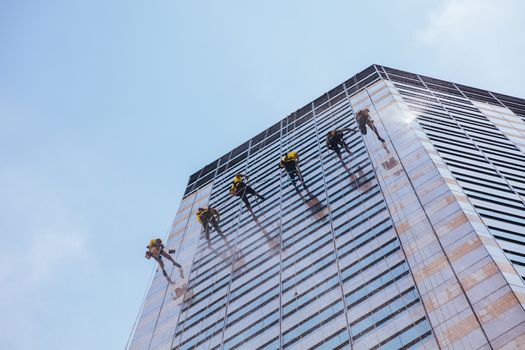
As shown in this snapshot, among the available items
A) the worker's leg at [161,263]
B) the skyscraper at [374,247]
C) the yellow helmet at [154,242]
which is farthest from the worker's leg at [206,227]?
the worker's leg at [161,263]

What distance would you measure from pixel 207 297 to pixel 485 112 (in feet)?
96.8

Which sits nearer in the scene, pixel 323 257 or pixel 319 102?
pixel 323 257

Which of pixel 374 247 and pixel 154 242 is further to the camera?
pixel 154 242

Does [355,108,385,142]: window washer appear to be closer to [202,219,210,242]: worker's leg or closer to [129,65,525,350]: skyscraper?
[129,65,525,350]: skyscraper

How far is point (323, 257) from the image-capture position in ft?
111

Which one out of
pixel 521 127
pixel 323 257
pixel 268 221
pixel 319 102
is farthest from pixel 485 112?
pixel 323 257

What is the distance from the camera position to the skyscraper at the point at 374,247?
80.3ft

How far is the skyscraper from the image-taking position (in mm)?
24484

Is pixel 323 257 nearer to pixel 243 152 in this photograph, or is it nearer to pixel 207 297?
pixel 207 297

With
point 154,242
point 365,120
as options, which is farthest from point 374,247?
point 154,242

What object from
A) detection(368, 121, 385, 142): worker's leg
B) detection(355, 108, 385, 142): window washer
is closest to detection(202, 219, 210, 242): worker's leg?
detection(355, 108, 385, 142): window washer

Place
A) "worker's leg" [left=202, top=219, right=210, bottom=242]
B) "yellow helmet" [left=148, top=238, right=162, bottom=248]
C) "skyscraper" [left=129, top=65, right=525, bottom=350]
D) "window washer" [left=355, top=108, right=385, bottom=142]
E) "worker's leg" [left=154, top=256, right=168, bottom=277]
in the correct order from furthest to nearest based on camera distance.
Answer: "worker's leg" [left=202, top=219, right=210, bottom=242] → "worker's leg" [left=154, top=256, right=168, bottom=277] → "yellow helmet" [left=148, top=238, right=162, bottom=248] → "window washer" [left=355, top=108, right=385, bottom=142] → "skyscraper" [left=129, top=65, right=525, bottom=350]

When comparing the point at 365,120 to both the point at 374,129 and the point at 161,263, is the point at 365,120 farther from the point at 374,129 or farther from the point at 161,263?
the point at 161,263

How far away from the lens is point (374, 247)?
3120 centimetres
